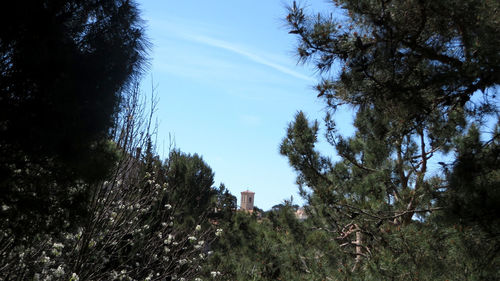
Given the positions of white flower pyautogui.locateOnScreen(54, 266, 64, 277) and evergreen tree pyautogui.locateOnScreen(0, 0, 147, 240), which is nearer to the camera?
evergreen tree pyautogui.locateOnScreen(0, 0, 147, 240)

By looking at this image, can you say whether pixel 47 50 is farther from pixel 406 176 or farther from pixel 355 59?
pixel 406 176

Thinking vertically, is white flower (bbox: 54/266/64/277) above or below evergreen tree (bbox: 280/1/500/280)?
below

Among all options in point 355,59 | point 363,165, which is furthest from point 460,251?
point 363,165

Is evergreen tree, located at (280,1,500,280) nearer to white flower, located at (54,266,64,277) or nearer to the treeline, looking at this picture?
the treeline

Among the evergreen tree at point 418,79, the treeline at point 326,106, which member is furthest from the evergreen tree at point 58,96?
the evergreen tree at point 418,79

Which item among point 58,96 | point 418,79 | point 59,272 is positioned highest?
point 418,79

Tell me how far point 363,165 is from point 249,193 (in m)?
80.0

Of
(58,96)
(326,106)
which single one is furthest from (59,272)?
(326,106)

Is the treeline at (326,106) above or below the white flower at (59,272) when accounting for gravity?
above

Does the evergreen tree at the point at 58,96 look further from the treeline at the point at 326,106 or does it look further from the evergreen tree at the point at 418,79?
the evergreen tree at the point at 418,79

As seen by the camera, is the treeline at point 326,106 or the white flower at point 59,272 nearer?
the treeline at point 326,106

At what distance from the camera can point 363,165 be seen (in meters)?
7.54

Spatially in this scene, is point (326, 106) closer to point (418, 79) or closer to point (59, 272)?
point (418, 79)

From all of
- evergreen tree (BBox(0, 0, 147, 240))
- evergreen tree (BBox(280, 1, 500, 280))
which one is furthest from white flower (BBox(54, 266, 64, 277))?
evergreen tree (BBox(280, 1, 500, 280))
